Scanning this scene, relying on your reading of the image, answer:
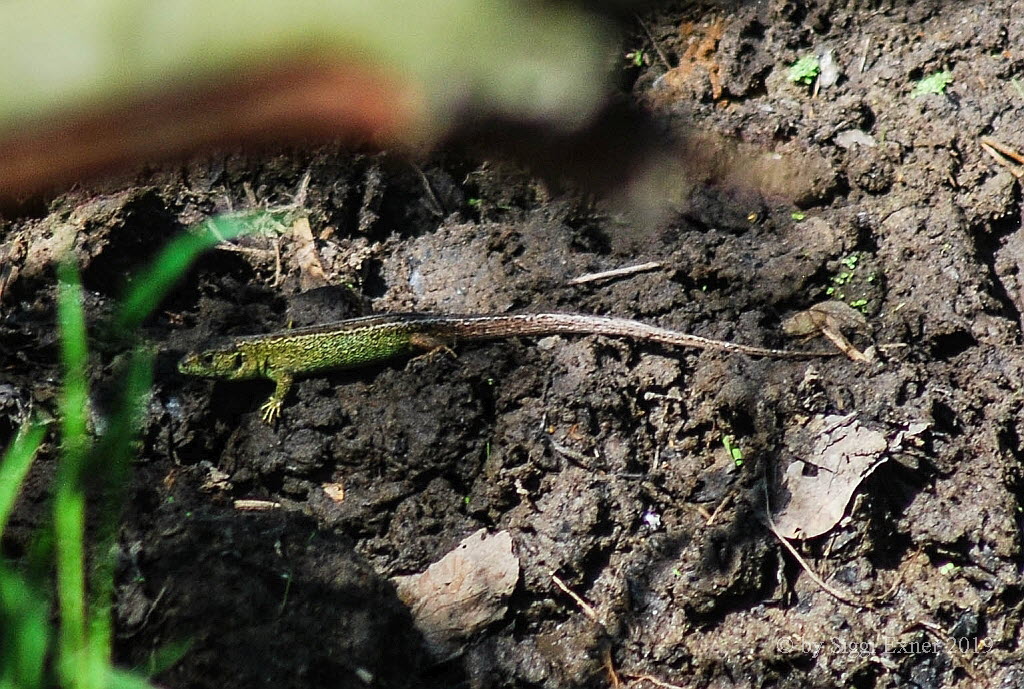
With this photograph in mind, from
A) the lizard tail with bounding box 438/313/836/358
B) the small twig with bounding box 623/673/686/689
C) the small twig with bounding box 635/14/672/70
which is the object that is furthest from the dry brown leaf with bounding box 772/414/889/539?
the small twig with bounding box 635/14/672/70

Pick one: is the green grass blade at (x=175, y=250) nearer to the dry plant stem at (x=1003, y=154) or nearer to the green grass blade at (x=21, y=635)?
the green grass blade at (x=21, y=635)

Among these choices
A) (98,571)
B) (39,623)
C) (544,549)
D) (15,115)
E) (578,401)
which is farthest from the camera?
(15,115)

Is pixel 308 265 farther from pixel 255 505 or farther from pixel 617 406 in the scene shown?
pixel 617 406

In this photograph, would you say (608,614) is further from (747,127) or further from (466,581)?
(747,127)

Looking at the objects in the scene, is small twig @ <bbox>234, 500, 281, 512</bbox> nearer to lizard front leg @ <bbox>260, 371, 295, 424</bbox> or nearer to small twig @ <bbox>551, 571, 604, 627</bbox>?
lizard front leg @ <bbox>260, 371, 295, 424</bbox>

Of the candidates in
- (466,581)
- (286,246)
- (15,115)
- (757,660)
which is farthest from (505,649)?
(15,115)

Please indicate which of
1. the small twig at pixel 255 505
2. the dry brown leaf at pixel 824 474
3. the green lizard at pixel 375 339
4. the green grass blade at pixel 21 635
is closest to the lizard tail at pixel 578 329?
the green lizard at pixel 375 339
